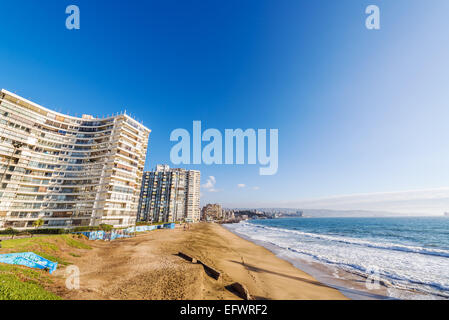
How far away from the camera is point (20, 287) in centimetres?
846

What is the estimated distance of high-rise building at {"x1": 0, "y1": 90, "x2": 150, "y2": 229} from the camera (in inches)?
1494

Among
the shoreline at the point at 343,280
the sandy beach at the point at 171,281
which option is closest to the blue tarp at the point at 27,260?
the sandy beach at the point at 171,281

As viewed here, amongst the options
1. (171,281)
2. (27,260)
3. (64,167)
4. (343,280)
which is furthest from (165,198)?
(343,280)

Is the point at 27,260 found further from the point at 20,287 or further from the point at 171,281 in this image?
the point at 171,281

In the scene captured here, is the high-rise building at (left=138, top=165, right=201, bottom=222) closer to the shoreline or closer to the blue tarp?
the blue tarp

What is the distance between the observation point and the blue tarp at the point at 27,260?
12092mm

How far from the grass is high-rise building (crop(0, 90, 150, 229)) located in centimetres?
3628

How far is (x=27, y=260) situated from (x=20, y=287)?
683 cm

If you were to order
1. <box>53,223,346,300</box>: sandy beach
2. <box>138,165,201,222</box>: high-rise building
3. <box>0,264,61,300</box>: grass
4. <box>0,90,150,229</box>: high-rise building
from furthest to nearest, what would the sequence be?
<box>138,165,201,222</box>: high-rise building < <box>0,90,150,229</box>: high-rise building < <box>53,223,346,300</box>: sandy beach < <box>0,264,61,300</box>: grass

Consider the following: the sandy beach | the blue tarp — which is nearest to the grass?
the sandy beach
